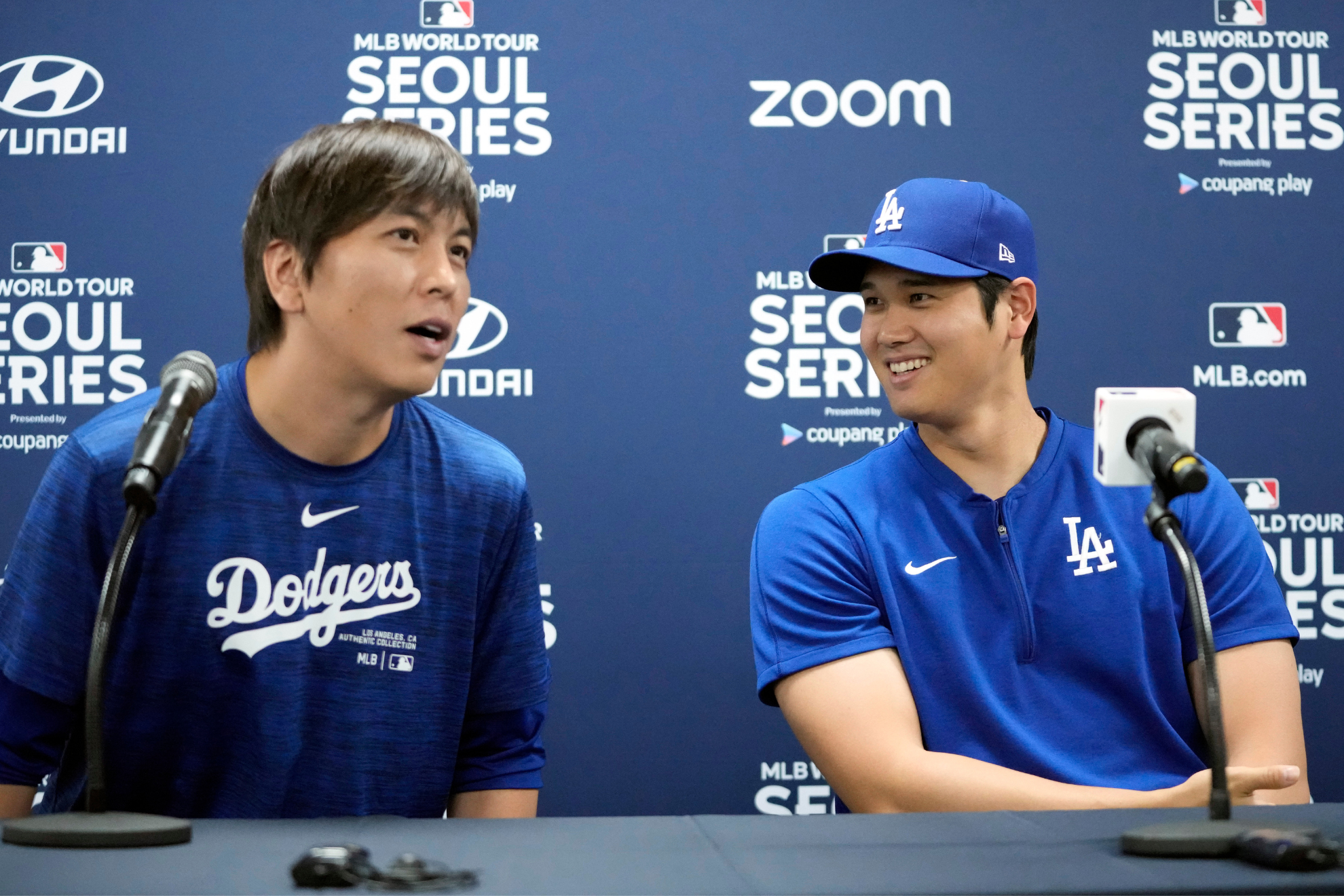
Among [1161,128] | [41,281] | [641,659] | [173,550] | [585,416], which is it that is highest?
[1161,128]

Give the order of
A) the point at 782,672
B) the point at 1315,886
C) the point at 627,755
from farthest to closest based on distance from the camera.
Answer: the point at 627,755 < the point at 782,672 < the point at 1315,886

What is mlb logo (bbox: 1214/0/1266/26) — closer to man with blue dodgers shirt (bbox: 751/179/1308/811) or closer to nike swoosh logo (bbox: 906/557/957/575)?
man with blue dodgers shirt (bbox: 751/179/1308/811)

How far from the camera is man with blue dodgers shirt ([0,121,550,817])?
127cm

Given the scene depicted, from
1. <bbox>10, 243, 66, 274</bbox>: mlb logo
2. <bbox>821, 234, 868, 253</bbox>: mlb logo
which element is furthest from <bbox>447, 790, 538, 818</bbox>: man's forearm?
<bbox>10, 243, 66, 274</bbox>: mlb logo

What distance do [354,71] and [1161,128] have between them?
1638mm

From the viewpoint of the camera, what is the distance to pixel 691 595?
237cm


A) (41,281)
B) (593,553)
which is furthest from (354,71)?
(593,553)

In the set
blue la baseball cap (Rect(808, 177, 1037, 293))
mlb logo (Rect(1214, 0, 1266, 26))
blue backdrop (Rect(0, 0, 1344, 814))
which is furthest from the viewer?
mlb logo (Rect(1214, 0, 1266, 26))

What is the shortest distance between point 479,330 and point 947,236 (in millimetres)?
1042

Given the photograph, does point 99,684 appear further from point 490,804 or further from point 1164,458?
point 1164,458

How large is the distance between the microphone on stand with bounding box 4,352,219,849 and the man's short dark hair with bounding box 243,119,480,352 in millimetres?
328

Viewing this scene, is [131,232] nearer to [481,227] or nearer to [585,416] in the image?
[481,227]

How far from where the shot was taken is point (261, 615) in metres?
1.30

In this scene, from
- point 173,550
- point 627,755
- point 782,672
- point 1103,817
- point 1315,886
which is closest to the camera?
point 1315,886
